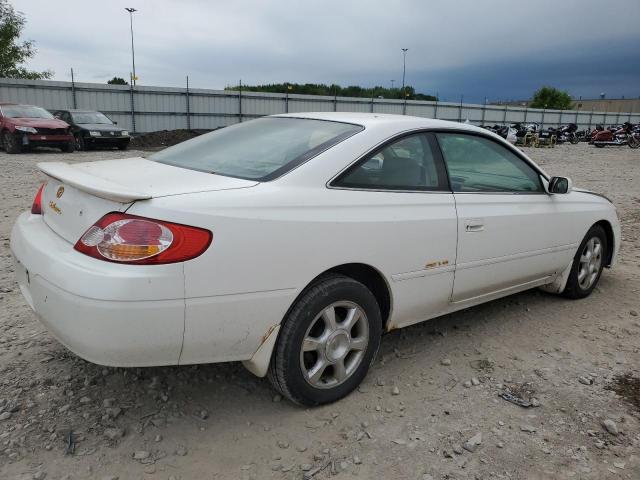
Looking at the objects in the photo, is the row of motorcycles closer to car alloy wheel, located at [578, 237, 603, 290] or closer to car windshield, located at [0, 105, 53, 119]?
car windshield, located at [0, 105, 53, 119]

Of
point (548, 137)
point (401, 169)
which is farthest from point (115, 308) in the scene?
point (548, 137)

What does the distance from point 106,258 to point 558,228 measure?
3.25 m

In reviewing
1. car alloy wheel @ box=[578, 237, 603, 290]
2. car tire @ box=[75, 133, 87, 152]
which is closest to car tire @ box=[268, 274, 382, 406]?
car alloy wheel @ box=[578, 237, 603, 290]

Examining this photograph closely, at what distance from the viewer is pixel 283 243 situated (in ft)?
7.79

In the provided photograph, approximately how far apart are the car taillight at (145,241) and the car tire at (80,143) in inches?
707

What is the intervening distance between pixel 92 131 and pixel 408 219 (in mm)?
17854

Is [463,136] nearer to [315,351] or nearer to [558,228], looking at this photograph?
[558,228]

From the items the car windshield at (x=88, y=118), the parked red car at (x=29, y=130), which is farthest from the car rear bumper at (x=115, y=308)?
the car windshield at (x=88, y=118)

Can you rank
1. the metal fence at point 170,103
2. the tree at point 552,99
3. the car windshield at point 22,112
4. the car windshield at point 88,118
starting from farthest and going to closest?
1. the tree at point 552,99
2. the metal fence at point 170,103
3. the car windshield at point 88,118
4. the car windshield at point 22,112

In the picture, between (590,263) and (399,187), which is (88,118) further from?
(399,187)

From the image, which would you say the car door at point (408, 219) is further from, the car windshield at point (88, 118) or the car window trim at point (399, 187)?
the car windshield at point (88, 118)

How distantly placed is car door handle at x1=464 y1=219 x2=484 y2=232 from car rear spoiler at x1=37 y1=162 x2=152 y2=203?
1.91m

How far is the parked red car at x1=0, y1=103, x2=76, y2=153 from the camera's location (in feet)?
52.0

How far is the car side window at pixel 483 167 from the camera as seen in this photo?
3320mm
